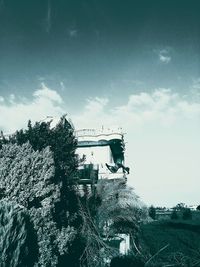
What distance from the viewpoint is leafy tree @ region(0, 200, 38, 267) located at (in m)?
10.5

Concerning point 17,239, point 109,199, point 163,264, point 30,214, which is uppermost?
point 109,199

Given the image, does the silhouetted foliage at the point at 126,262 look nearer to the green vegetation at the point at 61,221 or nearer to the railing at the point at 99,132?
the green vegetation at the point at 61,221

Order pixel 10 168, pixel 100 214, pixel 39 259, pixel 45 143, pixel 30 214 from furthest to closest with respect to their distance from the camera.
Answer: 1. pixel 100 214
2. pixel 45 143
3. pixel 10 168
4. pixel 30 214
5. pixel 39 259

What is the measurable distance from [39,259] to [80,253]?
2.95 metres

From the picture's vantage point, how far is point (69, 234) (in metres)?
13.0

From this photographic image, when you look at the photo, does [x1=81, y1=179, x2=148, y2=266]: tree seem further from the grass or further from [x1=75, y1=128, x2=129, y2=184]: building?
[x1=75, y1=128, x2=129, y2=184]: building

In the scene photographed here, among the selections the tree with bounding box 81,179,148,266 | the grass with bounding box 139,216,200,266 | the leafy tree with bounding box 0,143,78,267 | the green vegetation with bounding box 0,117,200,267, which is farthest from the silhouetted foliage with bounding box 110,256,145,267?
the leafy tree with bounding box 0,143,78,267

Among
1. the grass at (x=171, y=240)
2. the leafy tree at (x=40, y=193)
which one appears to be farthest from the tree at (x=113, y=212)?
the leafy tree at (x=40, y=193)

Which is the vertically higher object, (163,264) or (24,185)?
(24,185)

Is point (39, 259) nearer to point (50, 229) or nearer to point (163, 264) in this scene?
point (50, 229)

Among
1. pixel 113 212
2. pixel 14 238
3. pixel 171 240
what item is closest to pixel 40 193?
pixel 14 238

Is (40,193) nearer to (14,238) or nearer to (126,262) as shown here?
(14,238)

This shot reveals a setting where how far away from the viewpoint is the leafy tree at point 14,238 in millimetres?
10472

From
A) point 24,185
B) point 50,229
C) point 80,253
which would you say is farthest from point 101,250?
point 24,185
